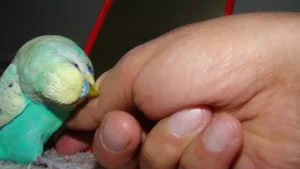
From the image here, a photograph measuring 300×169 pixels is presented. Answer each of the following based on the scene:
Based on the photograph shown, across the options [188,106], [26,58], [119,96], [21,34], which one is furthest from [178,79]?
[21,34]

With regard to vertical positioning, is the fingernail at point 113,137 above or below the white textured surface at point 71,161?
above

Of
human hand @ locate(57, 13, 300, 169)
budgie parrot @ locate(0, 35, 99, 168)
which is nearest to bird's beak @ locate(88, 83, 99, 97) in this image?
budgie parrot @ locate(0, 35, 99, 168)

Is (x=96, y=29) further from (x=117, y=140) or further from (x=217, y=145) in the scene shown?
(x=217, y=145)

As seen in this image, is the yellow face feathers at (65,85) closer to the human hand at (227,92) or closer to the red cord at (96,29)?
the human hand at (227,92)

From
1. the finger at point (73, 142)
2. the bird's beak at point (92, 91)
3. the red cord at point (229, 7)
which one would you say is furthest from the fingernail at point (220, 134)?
the red cord at point (229, 7)

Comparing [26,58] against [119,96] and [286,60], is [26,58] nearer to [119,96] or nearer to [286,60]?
[119,96]

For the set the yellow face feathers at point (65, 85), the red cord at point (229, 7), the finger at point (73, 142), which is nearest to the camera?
the yellow face feathers at point (65, 85)

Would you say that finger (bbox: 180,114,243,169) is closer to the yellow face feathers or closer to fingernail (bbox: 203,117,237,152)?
fingernail (bbox: 203,117,237,152)
